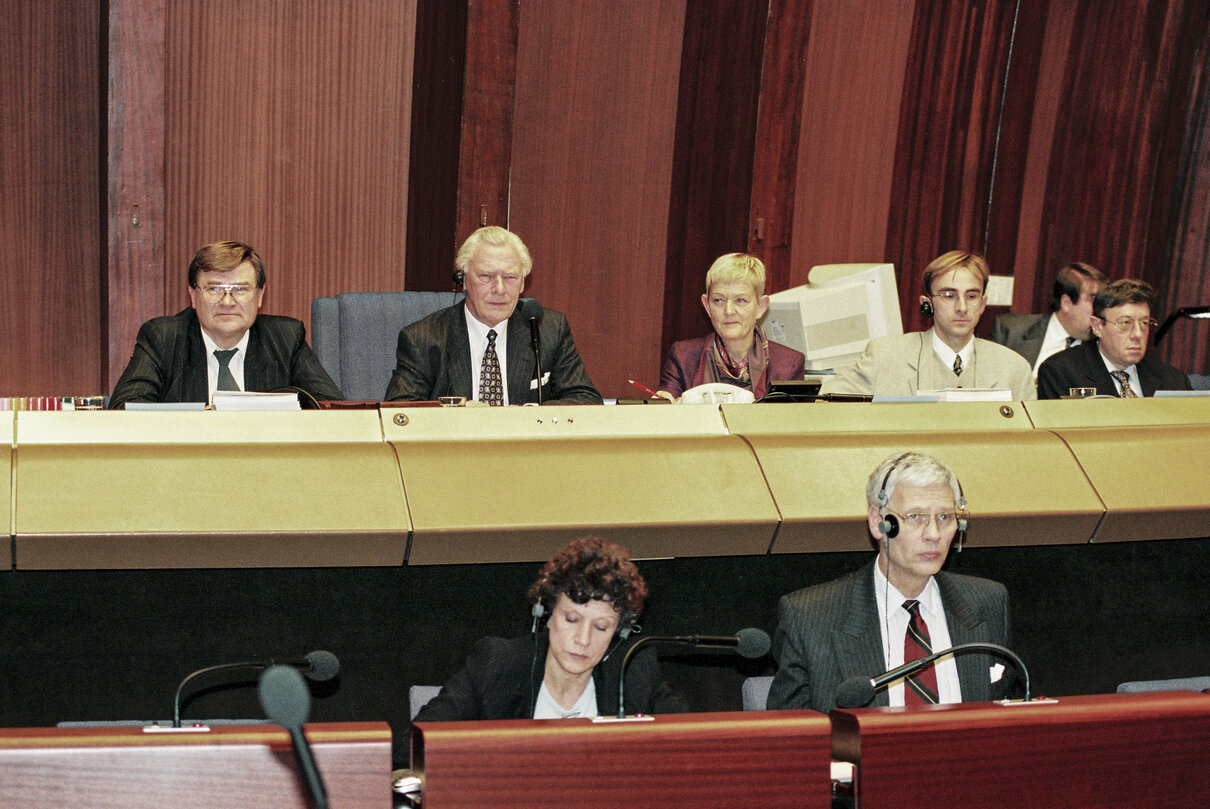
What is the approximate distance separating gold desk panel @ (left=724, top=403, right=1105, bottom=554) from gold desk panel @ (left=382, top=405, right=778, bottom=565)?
8 cm

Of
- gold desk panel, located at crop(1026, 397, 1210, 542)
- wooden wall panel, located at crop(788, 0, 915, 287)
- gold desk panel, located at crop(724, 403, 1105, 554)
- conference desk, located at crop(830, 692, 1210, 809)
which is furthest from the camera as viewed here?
wooden wall panel, located at crop(788, 0, 915, 287)

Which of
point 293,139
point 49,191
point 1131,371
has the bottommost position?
point 1131,371

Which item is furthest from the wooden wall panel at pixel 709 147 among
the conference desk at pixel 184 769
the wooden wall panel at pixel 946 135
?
the conference desk at pixel 184 769

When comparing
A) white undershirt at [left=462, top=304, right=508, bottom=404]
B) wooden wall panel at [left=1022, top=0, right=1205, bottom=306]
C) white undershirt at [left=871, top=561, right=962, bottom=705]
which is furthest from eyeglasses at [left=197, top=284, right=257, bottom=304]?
wooden wall panel at [left=1022, top=0, right=1205, bottom=306]

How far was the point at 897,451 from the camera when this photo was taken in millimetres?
2727

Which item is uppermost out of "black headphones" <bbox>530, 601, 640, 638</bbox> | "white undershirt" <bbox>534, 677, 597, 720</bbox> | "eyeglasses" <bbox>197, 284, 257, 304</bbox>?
"eyeglasses" <bbox>197, 284, 257, 304</bbox>

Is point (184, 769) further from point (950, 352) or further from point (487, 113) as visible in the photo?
point (487, 113)

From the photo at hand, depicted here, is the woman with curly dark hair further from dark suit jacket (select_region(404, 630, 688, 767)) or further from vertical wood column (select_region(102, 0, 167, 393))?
vertical wood column (select_region(102, 0, 167, 393))

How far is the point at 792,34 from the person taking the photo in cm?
530

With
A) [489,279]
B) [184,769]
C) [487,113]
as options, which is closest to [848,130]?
[487,113]

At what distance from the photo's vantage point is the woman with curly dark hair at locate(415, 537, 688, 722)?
207cm

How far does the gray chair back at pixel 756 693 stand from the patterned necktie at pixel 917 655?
0.83ft

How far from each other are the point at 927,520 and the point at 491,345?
1554 millimetres

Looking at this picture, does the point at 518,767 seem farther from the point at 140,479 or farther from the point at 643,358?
the point at 643,358
